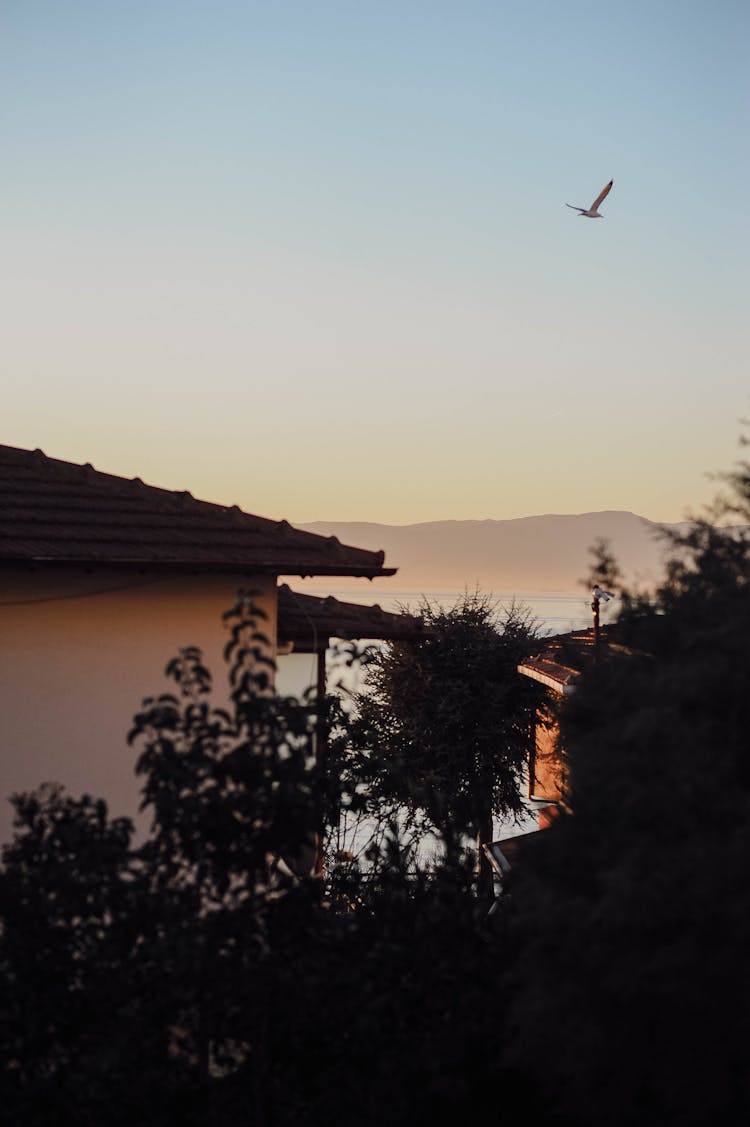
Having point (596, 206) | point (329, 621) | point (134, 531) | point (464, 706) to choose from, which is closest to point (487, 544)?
point (464, 706)

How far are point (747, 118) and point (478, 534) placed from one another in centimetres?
14095

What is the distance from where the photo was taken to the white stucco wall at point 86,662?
29.5 ft

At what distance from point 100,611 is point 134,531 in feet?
2.48

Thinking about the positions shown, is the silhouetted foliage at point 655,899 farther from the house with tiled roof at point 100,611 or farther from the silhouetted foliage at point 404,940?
the house with tiled roof at point 100,611

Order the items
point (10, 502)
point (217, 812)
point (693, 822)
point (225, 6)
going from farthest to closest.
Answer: point (225, 6) < point (10, 502) < point (217, 812) < point (693, 822)

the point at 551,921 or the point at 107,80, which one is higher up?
the point at 107,80

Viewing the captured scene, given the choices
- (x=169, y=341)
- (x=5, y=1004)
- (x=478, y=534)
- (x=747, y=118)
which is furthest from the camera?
(x=478, y=534)

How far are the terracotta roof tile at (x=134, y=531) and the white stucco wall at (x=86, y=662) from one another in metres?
0.29

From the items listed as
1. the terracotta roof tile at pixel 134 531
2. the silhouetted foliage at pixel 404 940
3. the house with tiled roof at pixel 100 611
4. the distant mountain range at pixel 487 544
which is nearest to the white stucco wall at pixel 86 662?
the house with tiled roof at pixel 100 611

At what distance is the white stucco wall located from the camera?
9.00 m

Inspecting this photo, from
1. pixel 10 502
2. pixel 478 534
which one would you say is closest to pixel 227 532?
pixel 10 502

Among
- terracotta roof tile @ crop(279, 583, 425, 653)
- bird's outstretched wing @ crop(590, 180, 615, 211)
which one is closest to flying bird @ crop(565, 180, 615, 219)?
bird's outstretched wing @ crop(590, 180, 615, 211)

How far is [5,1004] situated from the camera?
5012 millimetres

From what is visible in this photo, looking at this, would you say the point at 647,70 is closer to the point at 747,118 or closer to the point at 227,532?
the point at 747,118
